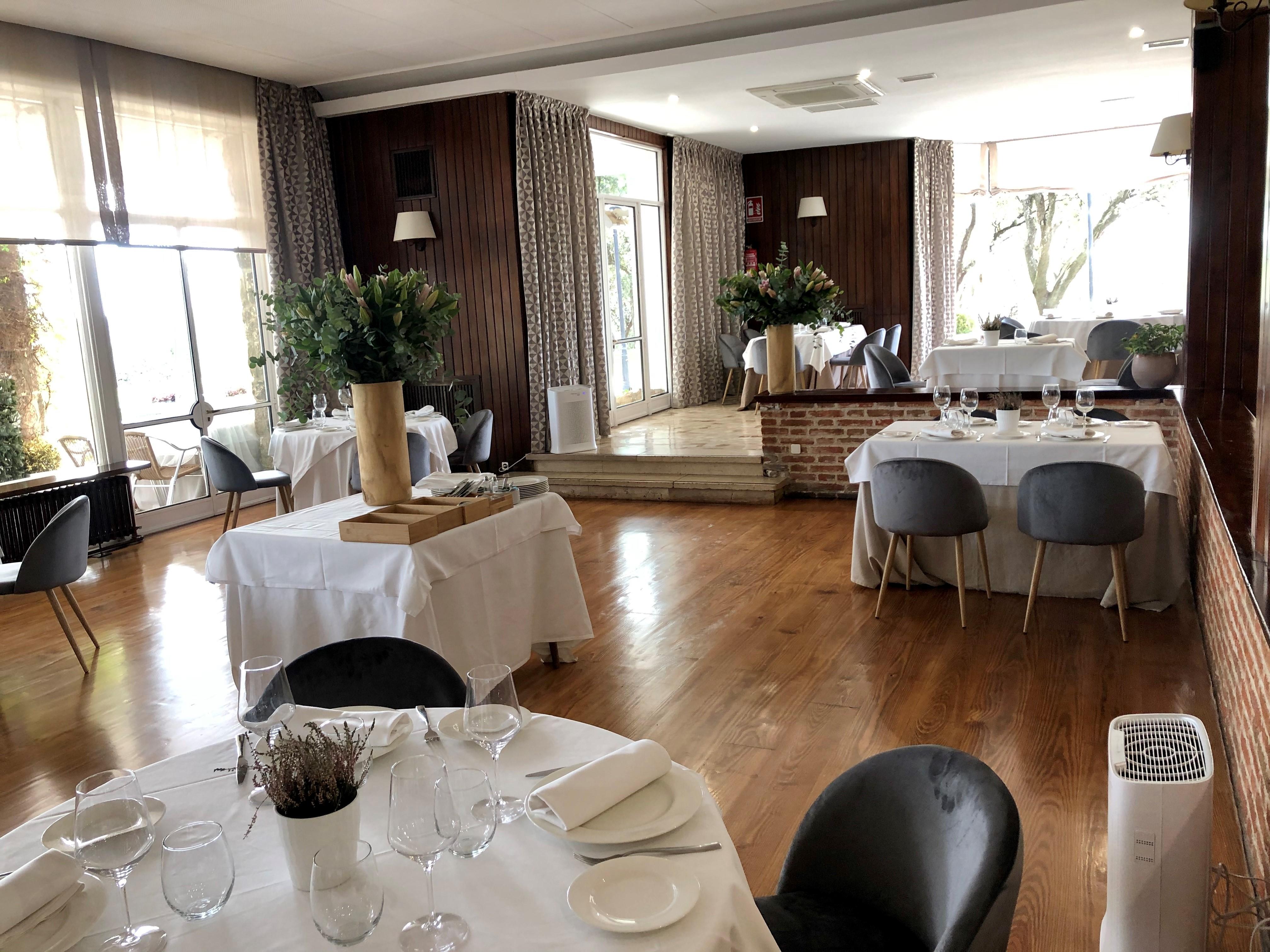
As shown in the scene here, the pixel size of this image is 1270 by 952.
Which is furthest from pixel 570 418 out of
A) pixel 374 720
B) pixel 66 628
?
pixel 374 720

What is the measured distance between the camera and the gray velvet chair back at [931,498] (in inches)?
175

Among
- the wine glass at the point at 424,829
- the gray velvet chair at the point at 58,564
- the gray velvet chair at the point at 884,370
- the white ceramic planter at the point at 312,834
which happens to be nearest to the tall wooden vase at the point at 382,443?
the gray velvet chair at the point at 58,564

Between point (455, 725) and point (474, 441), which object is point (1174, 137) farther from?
point (455, 725)

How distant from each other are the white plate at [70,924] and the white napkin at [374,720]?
43cm

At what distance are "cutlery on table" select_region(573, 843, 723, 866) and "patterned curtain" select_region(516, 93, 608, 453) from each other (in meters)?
7.21

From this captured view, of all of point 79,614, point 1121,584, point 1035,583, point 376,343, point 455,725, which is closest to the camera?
point 455,725

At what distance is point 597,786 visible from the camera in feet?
5.10

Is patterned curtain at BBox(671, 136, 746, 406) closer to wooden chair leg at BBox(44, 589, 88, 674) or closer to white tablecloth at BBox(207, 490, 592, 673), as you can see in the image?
white tablecloth at BBox(207, 490, 592, 673)

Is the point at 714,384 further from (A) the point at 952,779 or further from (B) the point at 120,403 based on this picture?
(A) the point at 952,779

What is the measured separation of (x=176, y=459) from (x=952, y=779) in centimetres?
739

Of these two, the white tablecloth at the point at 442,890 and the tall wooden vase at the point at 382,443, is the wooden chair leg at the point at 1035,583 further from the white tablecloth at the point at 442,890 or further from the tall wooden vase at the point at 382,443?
the white tablecloth at the point at 442,890

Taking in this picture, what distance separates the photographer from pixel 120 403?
23.8 feet

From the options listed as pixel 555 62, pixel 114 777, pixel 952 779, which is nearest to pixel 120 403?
pixel 555 62

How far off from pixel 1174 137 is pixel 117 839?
744 centimetres
